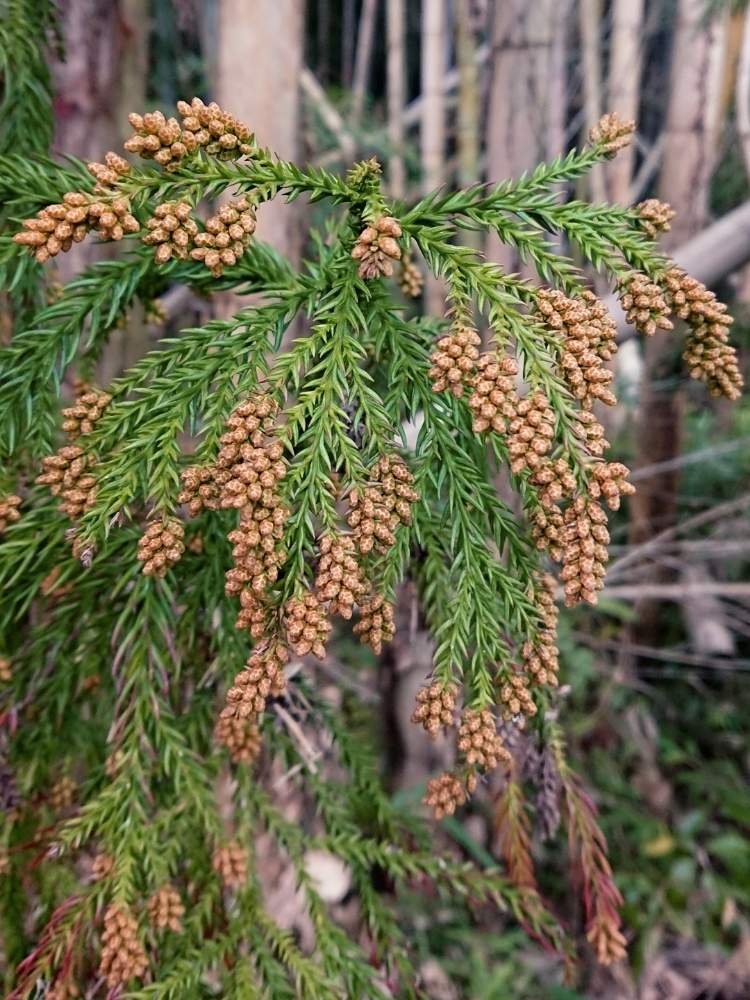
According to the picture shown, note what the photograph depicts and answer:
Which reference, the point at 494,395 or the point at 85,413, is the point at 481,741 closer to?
the point at 494,395

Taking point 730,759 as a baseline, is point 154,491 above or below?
above

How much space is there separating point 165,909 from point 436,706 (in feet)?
1.63

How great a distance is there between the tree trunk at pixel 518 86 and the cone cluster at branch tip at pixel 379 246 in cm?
111

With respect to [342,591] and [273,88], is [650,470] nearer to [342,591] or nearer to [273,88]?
[273,88]

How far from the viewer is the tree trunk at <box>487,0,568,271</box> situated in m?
1.80

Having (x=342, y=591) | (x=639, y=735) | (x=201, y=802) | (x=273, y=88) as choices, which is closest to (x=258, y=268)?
(x=342, y=591)

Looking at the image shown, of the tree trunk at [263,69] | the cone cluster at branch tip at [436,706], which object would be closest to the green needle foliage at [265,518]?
the cone cluster at branch tip at [436,706]

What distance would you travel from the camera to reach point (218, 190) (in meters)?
0.79

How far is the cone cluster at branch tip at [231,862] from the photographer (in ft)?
3.35

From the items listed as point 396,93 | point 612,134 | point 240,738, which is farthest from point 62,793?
point 396,93

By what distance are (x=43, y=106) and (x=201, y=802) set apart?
1.02 metres

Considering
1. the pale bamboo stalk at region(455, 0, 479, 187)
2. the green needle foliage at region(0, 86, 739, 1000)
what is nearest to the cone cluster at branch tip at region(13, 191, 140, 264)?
the green needle foliage at region(0, 86, 739, 1000)

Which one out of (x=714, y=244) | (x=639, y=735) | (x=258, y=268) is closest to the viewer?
(x=258, y=268)

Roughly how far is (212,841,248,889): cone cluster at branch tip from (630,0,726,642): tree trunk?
1.88 meters
